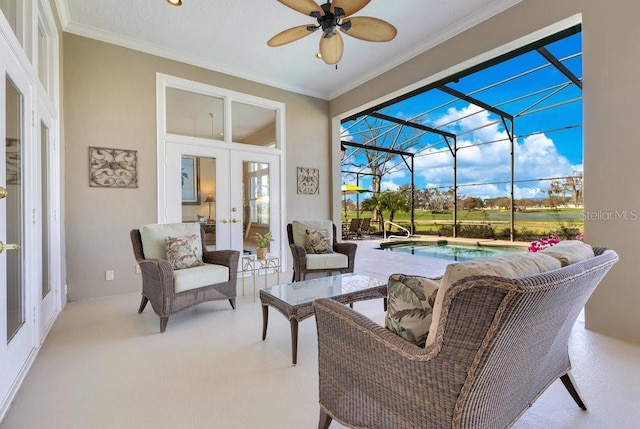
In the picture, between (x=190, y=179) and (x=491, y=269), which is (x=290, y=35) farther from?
(x=491, y=269)

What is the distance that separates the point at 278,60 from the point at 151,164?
7.35 feet

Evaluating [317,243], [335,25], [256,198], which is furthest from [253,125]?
[335,25]

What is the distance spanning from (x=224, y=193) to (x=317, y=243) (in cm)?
163

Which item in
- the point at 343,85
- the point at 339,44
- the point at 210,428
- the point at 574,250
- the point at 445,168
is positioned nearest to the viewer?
the point at 574,250

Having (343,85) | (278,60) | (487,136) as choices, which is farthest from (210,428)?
(487,136)

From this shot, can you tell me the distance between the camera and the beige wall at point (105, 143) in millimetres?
3504

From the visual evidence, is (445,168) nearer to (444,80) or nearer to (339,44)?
(444,80)

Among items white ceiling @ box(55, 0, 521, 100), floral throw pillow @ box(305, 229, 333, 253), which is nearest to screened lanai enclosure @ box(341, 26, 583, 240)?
white ceiling @ box(55, 0, 521, 100)

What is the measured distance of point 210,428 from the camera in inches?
58.1

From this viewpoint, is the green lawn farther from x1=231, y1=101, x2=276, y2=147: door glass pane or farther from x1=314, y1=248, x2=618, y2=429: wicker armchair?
x1=314, y1=248, x2=618, y2=429: wicker armchair

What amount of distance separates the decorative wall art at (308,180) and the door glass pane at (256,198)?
23.8 inches

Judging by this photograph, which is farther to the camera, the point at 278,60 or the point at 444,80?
the point at 278,60

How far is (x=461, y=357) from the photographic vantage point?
863mm

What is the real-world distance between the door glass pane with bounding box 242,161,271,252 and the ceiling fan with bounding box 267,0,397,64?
235 cm
